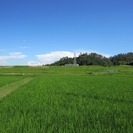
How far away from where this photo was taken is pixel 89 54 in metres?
112

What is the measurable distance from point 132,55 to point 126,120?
117656mm

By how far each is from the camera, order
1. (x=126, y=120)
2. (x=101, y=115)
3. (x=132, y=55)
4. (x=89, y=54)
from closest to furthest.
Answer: (x=126, y=120)
(x=101, y=115)
(x=89, y=54)
(x=132, y=55)

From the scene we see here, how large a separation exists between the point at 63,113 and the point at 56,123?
116 centimetres

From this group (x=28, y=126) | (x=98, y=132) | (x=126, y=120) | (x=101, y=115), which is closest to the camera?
(x=98, y=132)

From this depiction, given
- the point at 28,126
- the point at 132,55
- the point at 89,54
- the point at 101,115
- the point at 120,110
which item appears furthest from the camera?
the point at 132,55

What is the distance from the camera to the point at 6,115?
6.47m

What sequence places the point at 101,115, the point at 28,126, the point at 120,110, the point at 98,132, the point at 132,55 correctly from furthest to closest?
the point at 132,55 < the point at 120,110 < the point at 101,115 < the point at 28,126 < the point at 98,132

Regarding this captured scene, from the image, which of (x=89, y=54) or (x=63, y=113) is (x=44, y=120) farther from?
(x=89, y=54)

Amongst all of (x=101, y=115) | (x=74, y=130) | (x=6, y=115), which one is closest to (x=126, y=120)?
(x=101, y=115)

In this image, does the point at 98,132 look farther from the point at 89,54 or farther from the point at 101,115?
the point at 89,54

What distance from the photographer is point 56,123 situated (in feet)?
18.1

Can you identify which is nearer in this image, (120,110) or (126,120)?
(126,120)

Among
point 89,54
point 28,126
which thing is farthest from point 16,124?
point 89,54

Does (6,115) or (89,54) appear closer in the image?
(6,115)
